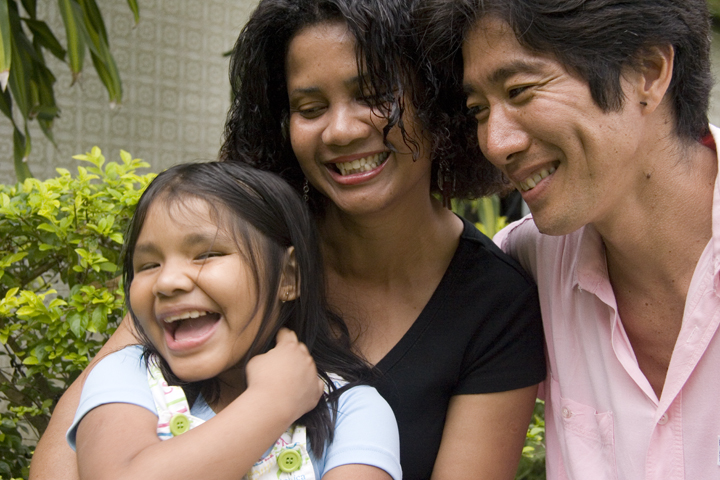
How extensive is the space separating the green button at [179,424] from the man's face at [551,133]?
35.6 inches

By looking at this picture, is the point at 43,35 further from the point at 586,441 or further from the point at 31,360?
the point at 586,441

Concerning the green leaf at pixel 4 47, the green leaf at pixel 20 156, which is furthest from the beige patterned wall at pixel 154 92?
the green leaf at pixel 4 47

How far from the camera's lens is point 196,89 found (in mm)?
4477

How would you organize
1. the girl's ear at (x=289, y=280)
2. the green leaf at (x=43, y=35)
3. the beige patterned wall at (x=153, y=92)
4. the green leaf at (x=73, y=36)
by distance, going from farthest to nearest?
the beige patterned wall at (x=153, y=92)
the green leaf at (x=43, y=35)
the green leaf at (x=73, y=36)
the girl's ear at (x=289, y=280)

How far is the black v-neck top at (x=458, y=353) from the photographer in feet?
6.04

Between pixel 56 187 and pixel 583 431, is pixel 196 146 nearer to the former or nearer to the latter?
pixel 56 187

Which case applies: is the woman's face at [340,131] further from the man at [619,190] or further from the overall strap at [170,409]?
the overall strap at [170,409]

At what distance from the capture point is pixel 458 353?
1.87 metres

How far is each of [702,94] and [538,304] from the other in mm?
680

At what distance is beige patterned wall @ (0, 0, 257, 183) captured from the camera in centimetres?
411

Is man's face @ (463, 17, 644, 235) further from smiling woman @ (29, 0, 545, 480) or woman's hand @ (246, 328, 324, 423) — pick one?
woman's hand @ (246, 328, 324, 423)

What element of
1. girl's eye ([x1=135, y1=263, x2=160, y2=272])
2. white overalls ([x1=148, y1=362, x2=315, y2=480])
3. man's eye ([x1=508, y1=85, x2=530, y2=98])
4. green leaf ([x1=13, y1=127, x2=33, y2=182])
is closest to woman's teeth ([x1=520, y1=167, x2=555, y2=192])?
man's eye ([x1=508, y1=85, x2=530, y2=98])

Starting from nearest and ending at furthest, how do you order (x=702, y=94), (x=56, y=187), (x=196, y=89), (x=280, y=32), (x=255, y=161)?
(x=702, y=94) → (x=280, y=32) → (x=255, y=161) → (x=56, y=187) → (x=196, y=89)

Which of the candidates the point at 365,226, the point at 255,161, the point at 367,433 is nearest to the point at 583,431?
the point at 367,433
